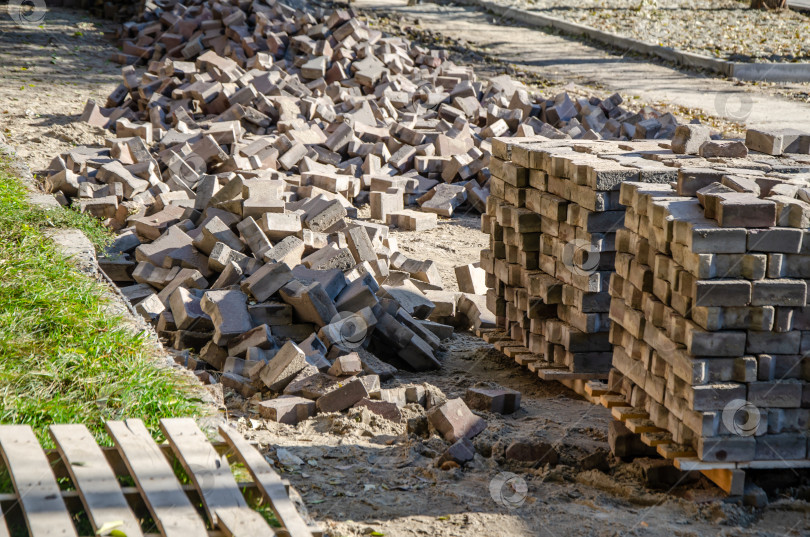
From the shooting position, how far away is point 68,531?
2.86m

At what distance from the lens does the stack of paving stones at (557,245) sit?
5.29 metres

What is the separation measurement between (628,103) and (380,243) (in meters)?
7.67

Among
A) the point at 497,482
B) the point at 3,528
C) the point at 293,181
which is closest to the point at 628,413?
the point at 497,482

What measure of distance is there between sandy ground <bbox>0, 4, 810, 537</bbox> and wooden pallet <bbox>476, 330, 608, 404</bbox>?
20 centimetres

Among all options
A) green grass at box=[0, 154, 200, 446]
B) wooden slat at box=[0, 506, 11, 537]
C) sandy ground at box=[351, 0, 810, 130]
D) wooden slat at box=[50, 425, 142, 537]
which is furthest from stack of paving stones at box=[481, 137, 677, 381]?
sandy ground at box=[351, 0, 810, 130]

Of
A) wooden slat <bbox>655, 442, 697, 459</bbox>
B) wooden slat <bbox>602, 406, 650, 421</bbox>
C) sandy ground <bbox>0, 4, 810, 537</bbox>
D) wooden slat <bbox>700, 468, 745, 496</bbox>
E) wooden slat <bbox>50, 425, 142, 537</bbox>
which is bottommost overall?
sandy ground <bbox>0, 4, 810, 537</bbox>

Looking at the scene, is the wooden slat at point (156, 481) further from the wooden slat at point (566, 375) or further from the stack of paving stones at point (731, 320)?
the wooden slat at point (566, 375)

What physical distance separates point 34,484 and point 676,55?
16.8m

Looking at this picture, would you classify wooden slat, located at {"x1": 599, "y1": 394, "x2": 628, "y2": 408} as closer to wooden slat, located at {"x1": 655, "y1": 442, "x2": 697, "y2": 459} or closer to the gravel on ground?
wooden slat, located at {"x1": 655, "y1": 442, "x2": 697, "y2": 459}

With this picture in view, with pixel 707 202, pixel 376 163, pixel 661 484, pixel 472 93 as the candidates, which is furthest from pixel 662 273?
pixel 472 93

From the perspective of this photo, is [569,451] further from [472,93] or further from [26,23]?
[26,23]

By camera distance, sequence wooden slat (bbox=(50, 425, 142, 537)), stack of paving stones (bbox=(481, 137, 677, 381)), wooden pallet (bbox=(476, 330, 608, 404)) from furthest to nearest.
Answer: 1. wooden pallet (bbox=(476, 330, 608, 404))
2. stack of paving stones (bbox=(481, 137, 677, 381))
3. wooden slat (bbox=(50, 425, 142, 537))

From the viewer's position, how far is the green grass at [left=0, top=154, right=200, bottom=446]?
3979 millimetres

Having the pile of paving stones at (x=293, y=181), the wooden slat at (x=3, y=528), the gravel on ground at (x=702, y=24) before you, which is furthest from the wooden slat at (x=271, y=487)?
the gravel on ground at (x=702, y=24)
